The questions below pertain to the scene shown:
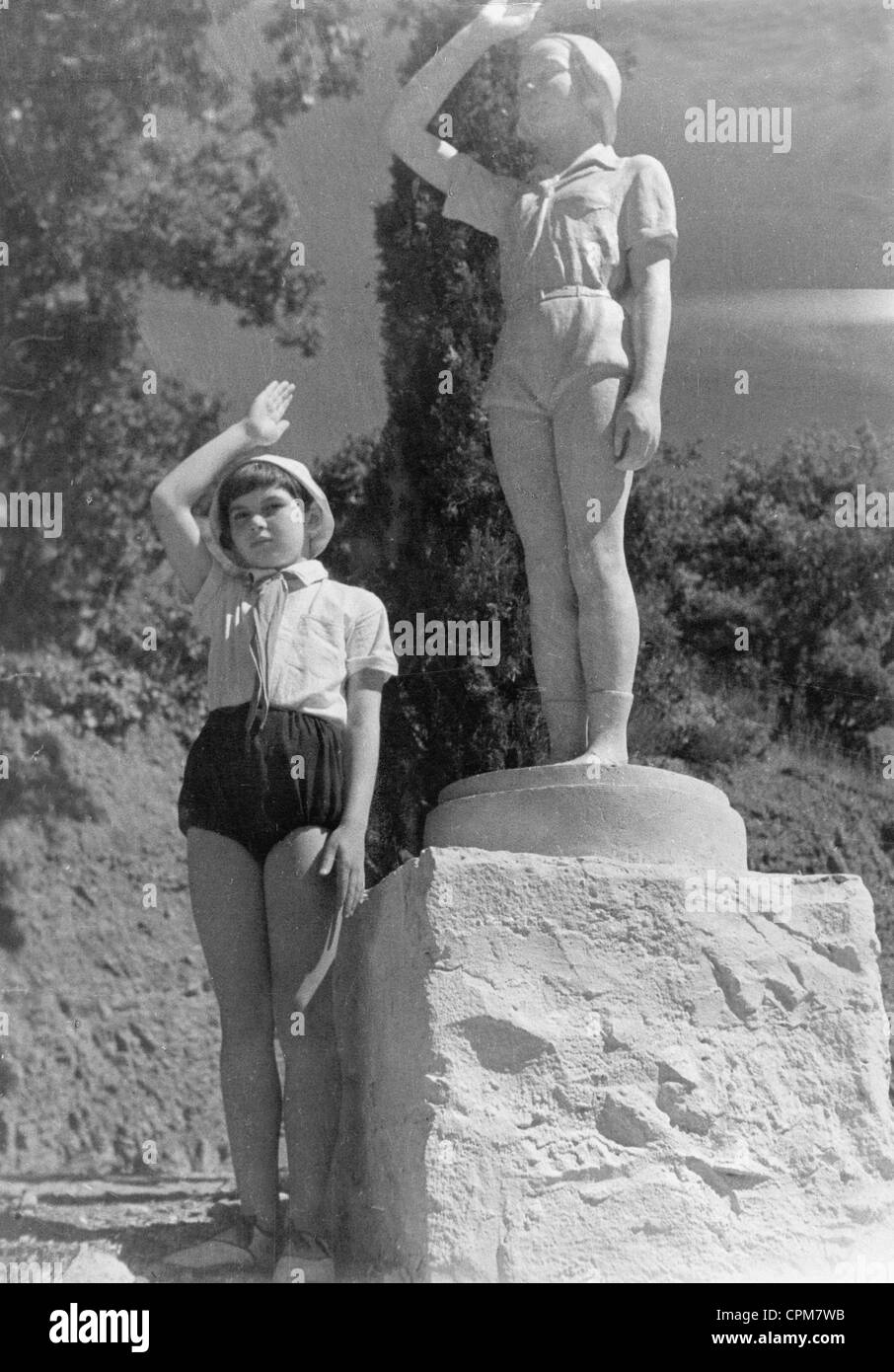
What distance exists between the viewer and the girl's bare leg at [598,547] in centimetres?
523

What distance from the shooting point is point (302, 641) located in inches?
203

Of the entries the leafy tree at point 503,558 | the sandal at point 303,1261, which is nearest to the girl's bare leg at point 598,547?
the sandal at point 303,1261

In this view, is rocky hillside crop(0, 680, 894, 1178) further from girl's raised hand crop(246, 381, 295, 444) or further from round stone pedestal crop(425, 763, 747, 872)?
round stone pedestal crop(425, 763, 747, 872)

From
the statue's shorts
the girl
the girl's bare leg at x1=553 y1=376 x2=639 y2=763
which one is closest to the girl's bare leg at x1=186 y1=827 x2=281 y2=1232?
the girl

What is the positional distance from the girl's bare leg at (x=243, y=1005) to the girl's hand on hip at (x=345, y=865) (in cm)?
20

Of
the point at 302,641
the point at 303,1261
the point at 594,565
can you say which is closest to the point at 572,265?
the point at 594,565

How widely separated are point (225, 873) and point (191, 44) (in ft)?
13.8

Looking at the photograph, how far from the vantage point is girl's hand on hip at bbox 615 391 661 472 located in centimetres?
520

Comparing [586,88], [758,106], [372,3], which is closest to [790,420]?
[758,106]

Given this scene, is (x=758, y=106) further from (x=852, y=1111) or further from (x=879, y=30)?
(x=852, y=1111)

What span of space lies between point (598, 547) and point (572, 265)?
2.58ft

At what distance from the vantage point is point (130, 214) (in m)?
8.15

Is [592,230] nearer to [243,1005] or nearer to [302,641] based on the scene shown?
[302,641]

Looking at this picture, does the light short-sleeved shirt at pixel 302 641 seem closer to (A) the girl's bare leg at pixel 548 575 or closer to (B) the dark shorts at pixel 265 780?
(B) the dark shorts at pixel 265 780
